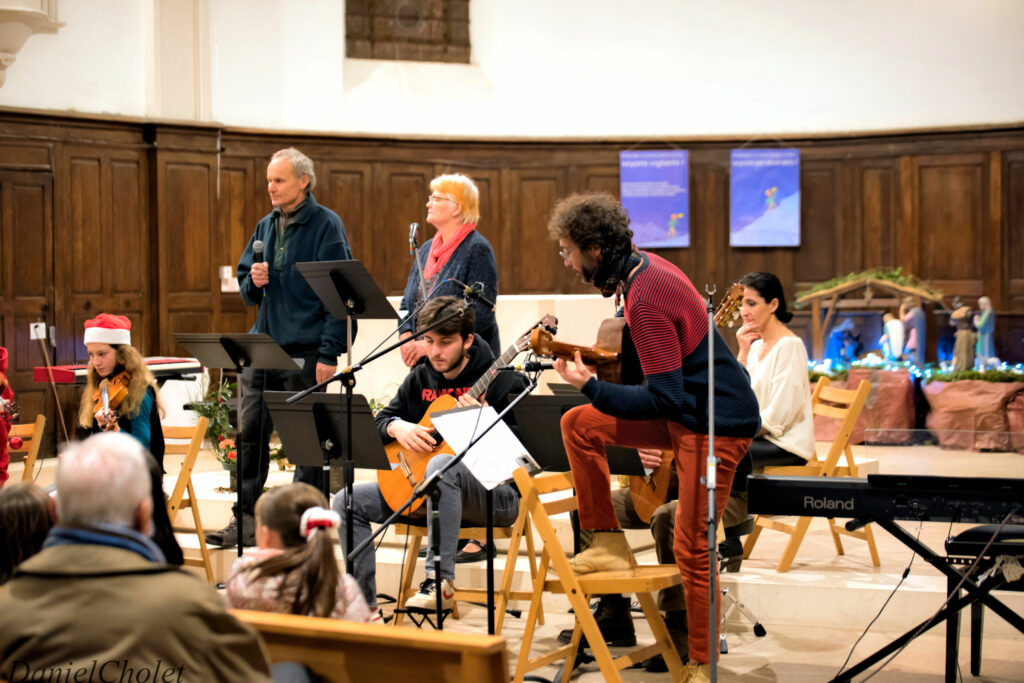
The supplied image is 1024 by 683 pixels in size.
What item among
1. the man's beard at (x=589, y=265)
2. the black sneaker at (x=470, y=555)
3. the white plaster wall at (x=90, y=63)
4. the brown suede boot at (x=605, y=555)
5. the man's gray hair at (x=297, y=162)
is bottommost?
the black sneaker at (x=470, y=555)

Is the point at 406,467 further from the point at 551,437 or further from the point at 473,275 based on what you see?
the point at 473,275

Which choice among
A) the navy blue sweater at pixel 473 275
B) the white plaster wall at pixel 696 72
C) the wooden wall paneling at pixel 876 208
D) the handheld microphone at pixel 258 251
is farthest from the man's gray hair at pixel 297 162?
the wooden wall paneling at pixel 876 208

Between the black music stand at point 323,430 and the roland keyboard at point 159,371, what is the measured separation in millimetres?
4870

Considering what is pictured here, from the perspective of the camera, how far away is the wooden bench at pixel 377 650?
1.88 meters

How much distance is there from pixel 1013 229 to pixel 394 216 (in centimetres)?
724

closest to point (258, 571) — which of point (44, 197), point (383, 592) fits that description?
point (383, 592)

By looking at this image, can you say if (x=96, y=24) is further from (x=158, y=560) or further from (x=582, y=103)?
(x=158, y=560)

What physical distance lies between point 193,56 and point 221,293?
8.31ft

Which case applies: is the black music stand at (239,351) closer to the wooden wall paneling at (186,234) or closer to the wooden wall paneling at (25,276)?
the wooden wall paneling at (25,276)

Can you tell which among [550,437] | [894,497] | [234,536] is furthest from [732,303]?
[234,536]

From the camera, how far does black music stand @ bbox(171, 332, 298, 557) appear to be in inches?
172

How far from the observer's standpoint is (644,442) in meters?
3.49

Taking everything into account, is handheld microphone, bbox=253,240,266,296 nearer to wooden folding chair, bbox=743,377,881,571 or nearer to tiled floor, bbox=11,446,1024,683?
tiled floor, bbox=11,446,1024,683

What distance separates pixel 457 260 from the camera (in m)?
4.98
